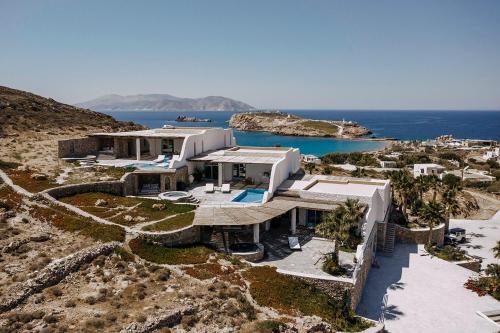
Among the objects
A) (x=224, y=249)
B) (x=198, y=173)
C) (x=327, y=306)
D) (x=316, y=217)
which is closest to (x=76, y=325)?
(x=224, y=249)

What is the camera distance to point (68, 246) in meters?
23.6

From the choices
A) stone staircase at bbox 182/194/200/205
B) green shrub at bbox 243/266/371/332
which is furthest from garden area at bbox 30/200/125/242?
green shrub at bbox 243/266/371/332

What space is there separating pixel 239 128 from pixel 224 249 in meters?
173

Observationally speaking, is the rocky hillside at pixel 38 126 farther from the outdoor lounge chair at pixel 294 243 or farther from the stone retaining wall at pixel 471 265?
the stone retaining wall at pixel 471 265

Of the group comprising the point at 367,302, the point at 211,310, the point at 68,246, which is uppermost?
the point at 68,246

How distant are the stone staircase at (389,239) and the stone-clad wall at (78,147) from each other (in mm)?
33610

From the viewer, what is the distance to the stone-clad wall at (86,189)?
30916mm

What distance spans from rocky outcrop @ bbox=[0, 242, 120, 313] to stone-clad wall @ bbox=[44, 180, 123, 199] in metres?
10.2

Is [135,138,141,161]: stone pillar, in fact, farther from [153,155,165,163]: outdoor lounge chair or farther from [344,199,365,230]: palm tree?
[344,199,365,230]: palm tree

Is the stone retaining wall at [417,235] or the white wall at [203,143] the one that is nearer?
the stone retaining wall at [417,235]

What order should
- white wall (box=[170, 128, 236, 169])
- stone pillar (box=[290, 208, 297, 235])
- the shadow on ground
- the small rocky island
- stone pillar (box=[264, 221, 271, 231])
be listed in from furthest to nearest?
the small rocky island < white wall (box=[170, 128, 236, 169]) < stone pillar (box=[264, 221, 271, 231]) < stone pillar (box=[290, 208, 297, 235]) < the shadow on ground

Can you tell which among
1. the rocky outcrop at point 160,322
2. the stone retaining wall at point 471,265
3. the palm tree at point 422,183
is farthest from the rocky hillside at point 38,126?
the stone retaining wall at point 471,265

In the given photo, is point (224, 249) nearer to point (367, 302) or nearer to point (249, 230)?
point (249, 230)

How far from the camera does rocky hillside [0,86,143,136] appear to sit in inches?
2308
